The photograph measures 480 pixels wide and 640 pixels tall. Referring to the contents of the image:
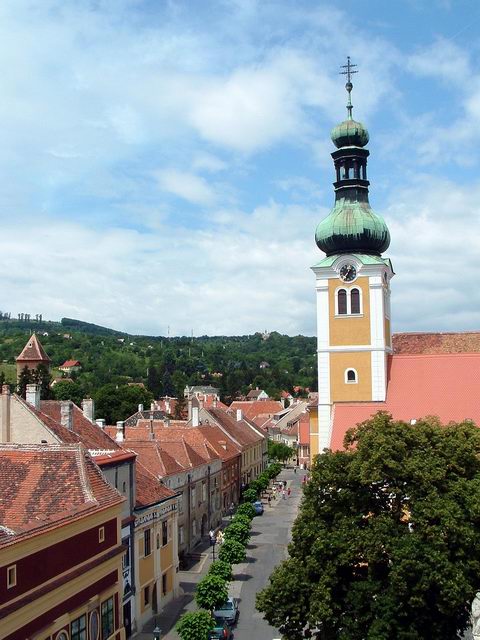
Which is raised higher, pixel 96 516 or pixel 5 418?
pixel 5 418

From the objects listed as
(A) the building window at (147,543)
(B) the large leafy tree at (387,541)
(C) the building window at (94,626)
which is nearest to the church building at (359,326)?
(A) the building window at (147,543)

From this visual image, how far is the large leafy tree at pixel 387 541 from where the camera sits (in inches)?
811

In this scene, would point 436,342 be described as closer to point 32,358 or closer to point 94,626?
point 94,626

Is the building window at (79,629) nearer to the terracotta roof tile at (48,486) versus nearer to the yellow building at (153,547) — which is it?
the terracotta roof tile at (48,486)

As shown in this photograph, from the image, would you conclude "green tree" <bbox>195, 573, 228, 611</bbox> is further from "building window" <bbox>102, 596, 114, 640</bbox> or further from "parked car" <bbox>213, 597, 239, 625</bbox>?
"building window" <bbox>102, 596, 114, 640</bbox>

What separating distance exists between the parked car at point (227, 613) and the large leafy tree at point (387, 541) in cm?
979

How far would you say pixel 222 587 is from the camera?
1215 inches

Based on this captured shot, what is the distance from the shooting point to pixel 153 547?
3338cm

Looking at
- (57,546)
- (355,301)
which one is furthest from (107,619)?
(355,301)

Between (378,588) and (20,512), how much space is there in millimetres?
11260

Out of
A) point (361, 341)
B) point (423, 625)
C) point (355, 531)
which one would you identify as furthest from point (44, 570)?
point (361, 341)

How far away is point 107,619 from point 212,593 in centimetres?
845

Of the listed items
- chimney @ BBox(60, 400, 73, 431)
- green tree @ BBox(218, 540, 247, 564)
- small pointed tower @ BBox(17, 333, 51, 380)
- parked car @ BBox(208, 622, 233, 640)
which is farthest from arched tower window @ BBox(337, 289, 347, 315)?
small pointed tower @ BBox(17, 333, 51, 380)

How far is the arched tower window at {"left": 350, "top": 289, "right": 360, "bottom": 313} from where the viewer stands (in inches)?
1742
